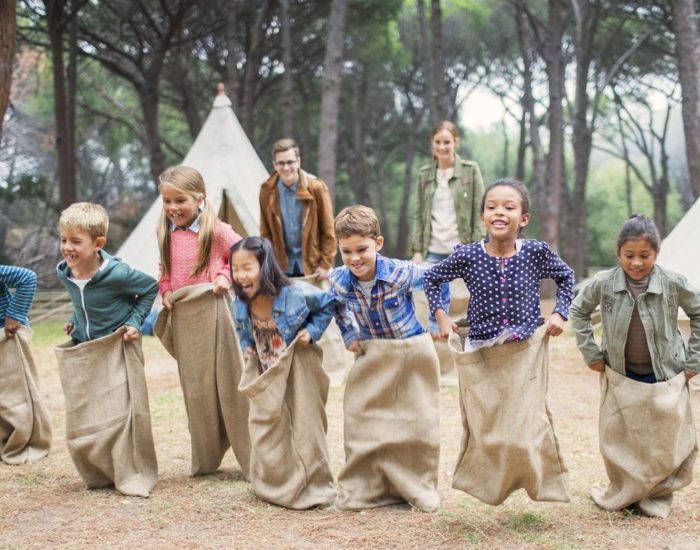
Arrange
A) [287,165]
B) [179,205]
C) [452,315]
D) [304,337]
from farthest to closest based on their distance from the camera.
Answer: [452,315]
[287,165]
[179,205]
[304,337]

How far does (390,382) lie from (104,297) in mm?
1444

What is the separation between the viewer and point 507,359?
3303mm

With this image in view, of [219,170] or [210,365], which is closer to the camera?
[210,365]

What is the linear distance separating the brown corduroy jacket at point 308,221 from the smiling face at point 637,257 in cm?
280

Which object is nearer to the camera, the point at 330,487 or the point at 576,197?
the point at 330,487

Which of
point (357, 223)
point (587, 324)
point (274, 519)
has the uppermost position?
point (357, 223)

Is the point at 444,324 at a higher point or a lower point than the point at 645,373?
higher

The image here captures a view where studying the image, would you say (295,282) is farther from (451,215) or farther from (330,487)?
(451,215)

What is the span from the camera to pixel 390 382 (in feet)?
11.9

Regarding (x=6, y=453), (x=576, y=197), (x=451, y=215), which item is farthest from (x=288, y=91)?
(x=6, y=453)

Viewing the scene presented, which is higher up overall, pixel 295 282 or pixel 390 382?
pixel 295 282

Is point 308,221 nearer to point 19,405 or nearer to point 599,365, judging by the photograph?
point 19,405

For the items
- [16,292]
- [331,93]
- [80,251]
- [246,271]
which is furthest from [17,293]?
[331,93]

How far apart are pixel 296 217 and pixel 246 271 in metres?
2.44
